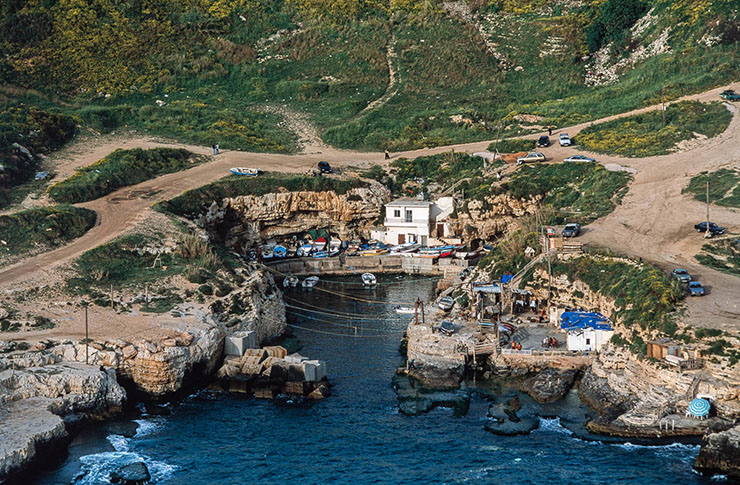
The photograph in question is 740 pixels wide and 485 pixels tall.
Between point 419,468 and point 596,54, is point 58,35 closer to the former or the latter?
point 596,54

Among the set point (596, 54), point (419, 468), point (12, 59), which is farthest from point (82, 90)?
point (419, 468)

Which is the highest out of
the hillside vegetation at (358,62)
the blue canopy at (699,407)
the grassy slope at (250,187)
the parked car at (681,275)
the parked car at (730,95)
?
the hillside vegetation at (358,62)

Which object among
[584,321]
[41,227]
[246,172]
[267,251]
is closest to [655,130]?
[584,321]

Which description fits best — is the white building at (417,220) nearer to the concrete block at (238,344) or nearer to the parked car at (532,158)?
the parked car at (532,158)

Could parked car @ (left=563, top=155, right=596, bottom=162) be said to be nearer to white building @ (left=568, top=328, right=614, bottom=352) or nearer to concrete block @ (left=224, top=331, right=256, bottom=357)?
white building @ (left=568, top=328, right=614, bottom=352)

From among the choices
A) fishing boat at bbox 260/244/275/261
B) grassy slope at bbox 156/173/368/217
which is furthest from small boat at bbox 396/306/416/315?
grassy slope at bbox 156/173/368/217

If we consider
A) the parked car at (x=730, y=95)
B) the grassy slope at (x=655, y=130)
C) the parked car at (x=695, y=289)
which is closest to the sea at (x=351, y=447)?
the parked car at (x=695, y=289)
